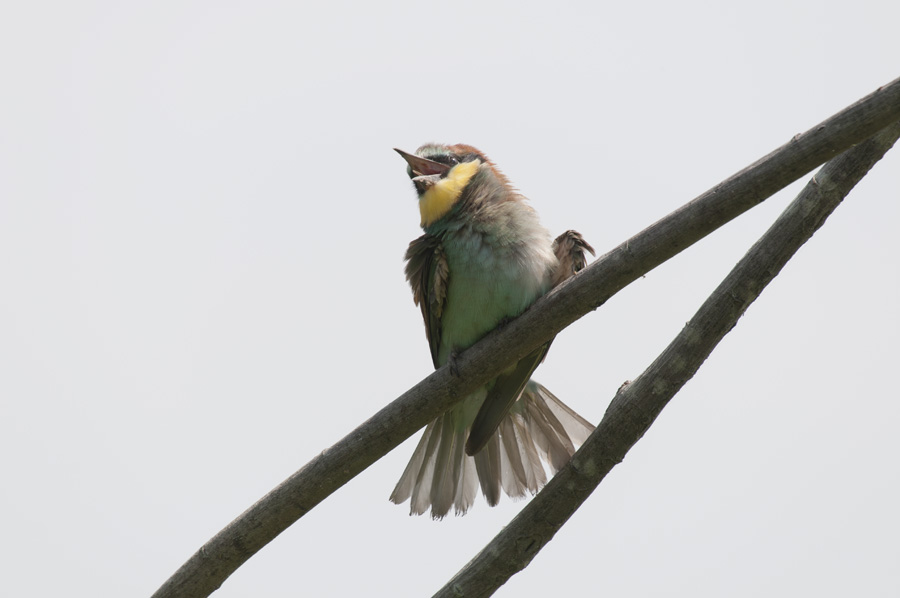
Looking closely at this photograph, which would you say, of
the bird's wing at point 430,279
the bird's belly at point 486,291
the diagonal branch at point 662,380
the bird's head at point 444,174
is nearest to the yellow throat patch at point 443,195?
the bird's head at point 444,174

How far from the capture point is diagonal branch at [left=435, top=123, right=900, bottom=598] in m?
3.28

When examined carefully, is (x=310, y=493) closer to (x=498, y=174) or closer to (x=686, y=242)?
(x=686, y=242)

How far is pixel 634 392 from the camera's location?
353 cm

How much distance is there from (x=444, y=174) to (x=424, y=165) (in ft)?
0.48

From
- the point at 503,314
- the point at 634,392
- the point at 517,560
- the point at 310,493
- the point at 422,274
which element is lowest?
the point at 517,560

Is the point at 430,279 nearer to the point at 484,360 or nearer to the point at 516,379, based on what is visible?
the point at 516,379

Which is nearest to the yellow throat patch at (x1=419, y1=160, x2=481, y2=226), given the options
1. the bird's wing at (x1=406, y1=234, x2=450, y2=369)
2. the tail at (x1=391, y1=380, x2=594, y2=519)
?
the bird's wing at (x1=406, y1=234, x2=450, y2=369)

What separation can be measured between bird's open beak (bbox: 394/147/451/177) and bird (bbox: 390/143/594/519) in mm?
77

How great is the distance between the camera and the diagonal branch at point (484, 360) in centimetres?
296

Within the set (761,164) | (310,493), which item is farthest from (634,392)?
(310,493)

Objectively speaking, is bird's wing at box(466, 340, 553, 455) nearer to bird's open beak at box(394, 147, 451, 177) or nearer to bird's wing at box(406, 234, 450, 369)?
bird's wing at box(406, 234, 450, 369)

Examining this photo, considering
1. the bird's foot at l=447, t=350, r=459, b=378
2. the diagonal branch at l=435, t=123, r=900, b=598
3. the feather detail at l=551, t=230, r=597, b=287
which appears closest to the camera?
the diagonal branch at l=435, t=123, r=900, b=598

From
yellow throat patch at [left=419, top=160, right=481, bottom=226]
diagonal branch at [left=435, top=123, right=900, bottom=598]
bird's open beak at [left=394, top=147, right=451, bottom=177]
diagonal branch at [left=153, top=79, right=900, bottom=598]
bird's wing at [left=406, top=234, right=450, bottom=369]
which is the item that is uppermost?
bird's open beak at [left=394, top=147, right=451, bottom=177]

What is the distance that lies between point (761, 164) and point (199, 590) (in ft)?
8.30
